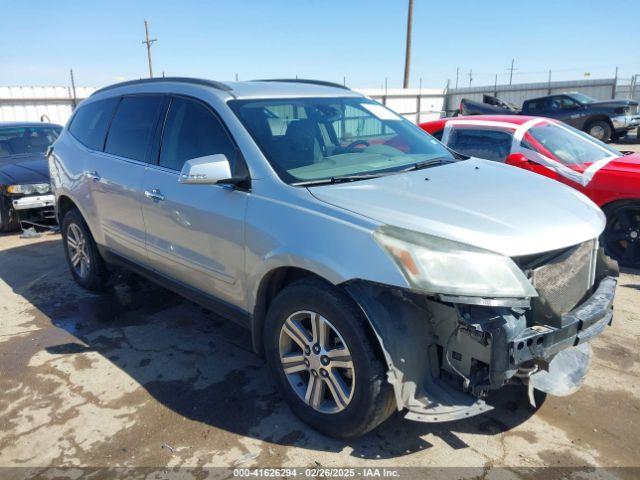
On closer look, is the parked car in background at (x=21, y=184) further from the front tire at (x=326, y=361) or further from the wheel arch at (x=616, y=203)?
the wheel arch at (x=616, y=203)

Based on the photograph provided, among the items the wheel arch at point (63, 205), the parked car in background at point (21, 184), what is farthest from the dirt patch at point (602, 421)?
the parked car in background at point (21, 184)

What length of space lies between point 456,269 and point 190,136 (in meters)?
2.14

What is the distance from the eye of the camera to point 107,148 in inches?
175

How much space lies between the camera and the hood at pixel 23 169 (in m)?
7.35

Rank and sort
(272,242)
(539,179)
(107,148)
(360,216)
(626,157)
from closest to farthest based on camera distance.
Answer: (360,216)
(272,242)
(539,179)
(107,148)
(626,157)

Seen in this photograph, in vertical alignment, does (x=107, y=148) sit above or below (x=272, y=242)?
above

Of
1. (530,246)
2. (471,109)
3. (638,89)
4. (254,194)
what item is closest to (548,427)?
(530,246)

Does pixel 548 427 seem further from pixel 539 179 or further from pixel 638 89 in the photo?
pixel 638 89

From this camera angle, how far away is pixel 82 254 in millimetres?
5188

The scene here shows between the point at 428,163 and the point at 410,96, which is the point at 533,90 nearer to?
the point at 410,96

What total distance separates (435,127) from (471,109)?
456 inches

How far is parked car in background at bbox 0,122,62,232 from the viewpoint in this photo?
732 centimetres

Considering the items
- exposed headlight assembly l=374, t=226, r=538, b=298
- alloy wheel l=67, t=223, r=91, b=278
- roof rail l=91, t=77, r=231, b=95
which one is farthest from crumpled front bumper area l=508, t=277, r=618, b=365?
alloy wheel l=67, t=223, r=91, b=278

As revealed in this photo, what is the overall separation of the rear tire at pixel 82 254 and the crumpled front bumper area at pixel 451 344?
3.37m
